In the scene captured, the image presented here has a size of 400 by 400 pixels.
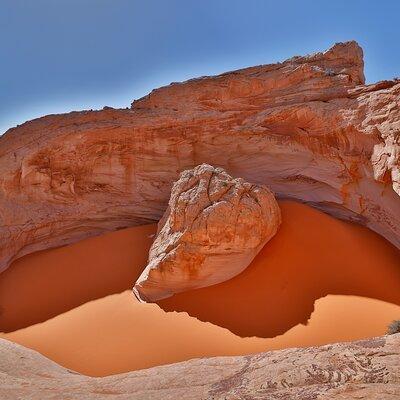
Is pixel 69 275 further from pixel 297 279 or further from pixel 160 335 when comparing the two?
pixel 297 279

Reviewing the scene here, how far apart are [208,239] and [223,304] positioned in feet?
4.18

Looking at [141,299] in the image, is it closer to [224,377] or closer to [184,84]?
[224,377]

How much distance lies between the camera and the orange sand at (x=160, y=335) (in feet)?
18.2

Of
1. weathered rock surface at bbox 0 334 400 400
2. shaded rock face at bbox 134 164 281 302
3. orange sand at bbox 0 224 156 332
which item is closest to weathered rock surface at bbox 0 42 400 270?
orange sand at bbox 0 224 156 332

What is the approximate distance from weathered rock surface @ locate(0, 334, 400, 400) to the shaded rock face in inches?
124

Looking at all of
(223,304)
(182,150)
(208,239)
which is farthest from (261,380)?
(182,150)

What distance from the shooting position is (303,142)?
898cm

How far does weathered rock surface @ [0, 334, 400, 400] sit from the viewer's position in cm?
246

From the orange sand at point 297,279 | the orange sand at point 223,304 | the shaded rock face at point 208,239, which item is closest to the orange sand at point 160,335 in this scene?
the orange sand at point 223,304

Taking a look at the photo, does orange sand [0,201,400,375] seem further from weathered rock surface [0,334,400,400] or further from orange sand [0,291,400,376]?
weathered rock surface [0,334,400,400]

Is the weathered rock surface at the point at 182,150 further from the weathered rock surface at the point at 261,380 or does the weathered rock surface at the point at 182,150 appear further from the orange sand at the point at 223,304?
the weathered rock surface at the point at 261,380

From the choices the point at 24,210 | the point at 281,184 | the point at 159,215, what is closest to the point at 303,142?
the point at 281,184

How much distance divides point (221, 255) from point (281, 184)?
129 inches

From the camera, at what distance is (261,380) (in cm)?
287
